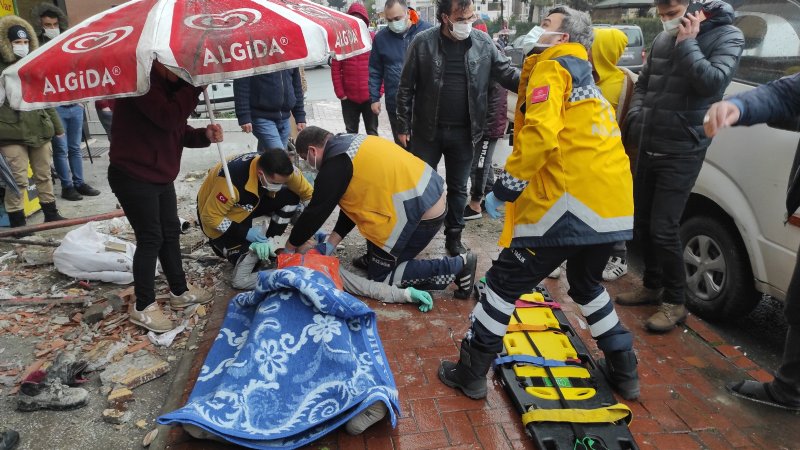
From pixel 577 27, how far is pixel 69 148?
5.72m

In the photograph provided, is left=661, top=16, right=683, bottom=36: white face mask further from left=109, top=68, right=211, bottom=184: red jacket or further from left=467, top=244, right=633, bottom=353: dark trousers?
left=109, top=68, right=211, bottom=184: red jacket

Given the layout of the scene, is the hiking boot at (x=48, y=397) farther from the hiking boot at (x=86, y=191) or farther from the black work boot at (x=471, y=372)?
the hiking boot at (x=86, y=191)

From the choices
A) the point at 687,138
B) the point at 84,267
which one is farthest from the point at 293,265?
the point at 687,138

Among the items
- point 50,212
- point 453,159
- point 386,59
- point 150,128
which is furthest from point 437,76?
point 50,212

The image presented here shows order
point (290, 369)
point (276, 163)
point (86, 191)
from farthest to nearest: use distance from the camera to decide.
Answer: point (86, 191) < point (276, 163) < point (290, 369)

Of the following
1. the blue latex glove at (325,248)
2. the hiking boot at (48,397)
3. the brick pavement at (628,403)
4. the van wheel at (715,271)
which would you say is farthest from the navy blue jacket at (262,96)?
the van wheel at (715,271)

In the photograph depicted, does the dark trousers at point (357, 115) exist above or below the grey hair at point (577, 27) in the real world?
below

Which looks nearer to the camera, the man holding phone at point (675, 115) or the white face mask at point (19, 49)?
the man holding phone at point (675, 115)

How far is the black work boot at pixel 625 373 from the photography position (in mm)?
2740

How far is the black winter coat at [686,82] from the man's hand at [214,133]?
2.75m

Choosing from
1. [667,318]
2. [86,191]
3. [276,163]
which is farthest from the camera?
[86,191]

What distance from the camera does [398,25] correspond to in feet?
19.0

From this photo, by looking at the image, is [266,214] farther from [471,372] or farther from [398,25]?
[398,25]

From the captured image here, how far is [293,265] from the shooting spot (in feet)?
10.5
